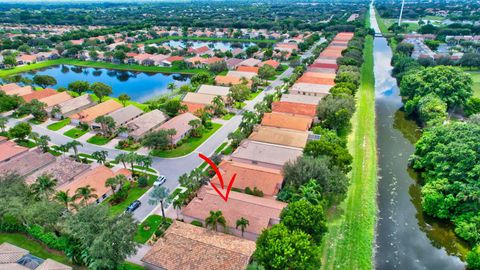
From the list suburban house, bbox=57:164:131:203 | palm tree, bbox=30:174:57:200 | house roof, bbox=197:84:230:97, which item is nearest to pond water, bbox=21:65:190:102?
house roof, bbox=197:84:230:97

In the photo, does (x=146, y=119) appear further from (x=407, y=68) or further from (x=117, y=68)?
(x=407, y=68)

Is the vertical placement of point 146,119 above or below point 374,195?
above

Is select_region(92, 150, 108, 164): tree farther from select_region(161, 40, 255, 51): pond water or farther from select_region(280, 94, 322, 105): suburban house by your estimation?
select_region(161, 40, 255, 51): pond water

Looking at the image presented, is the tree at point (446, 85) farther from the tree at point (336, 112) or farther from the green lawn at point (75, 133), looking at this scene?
the green lawn at point (75, 133)

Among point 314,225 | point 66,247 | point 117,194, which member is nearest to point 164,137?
point 117,194

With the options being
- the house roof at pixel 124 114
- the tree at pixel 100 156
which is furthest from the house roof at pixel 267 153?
the house roof at pixel 124 114

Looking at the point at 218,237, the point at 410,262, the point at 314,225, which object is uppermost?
the point at 314,225

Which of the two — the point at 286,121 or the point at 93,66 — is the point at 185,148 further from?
the point at 93,66
